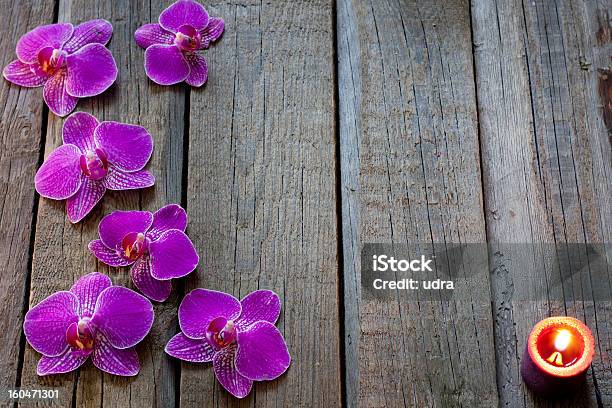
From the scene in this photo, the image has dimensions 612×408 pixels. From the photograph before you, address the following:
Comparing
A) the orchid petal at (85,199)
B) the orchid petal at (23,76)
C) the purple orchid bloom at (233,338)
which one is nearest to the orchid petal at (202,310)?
the purple orchid bloom at (233,338)

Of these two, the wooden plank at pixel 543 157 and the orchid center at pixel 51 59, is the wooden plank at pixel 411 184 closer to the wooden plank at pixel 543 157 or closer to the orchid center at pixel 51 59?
the wooden plank at pixel 543 157

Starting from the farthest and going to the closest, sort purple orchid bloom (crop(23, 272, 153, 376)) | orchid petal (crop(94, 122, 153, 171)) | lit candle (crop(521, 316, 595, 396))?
orchid petal (crop(94, 122, 153, 171)), purple orchid bloom (crop(23, 272, 153, 376)), lit candle (crop(521, 316, 595, 396))

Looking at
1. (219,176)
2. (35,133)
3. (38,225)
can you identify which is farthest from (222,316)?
(35,133)

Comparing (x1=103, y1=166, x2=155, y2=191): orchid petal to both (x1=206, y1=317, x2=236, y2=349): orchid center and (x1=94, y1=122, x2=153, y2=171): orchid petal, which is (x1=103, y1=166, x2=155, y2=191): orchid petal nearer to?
(x1=94, y1=122, x2=153, y2=171): orchid petal

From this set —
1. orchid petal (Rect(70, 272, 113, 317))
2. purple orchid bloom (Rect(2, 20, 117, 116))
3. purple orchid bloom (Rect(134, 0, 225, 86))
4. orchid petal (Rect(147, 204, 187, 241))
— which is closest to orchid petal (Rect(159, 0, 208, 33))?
purple orchid bloom (Rect(134, 0, 225, 86))

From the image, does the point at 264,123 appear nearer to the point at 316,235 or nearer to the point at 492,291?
the point at 316,235

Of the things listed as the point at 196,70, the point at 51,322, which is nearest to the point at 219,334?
the point at 51,322
